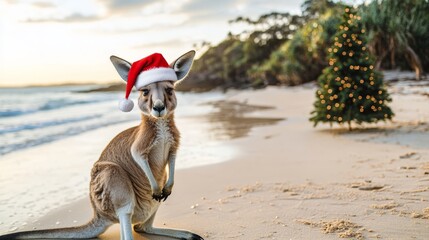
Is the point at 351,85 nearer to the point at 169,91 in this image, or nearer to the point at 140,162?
the point at 169,91

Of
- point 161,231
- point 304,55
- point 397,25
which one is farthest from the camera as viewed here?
point 304,55

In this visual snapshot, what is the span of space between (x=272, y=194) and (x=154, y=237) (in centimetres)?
158

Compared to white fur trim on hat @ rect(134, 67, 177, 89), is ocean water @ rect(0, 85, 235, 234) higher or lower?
lower

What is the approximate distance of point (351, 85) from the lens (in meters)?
9.42

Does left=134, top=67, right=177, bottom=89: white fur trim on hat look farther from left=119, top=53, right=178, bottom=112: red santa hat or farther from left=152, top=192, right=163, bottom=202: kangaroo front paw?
left=152, top=192, right=163, bottom=202: kangaroo front paw

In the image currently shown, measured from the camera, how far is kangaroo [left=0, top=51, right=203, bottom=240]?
313cm

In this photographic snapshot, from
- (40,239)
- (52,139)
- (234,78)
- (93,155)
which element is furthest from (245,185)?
(234,78)

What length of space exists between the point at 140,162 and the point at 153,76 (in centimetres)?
64

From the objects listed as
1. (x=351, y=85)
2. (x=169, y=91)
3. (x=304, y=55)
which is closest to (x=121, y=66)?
(x=169, y=91)

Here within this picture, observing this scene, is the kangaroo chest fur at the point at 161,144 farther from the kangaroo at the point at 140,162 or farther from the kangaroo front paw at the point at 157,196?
the kangaroo front paw at the point at 157,196

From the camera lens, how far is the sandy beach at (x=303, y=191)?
3.57 meters

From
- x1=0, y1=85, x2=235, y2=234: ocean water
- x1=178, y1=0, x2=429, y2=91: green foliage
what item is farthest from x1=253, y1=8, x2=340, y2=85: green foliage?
x1=0, y1=85, x2=235, y2=234: ocean water

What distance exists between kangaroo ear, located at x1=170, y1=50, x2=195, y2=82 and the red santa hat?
0.20 ft

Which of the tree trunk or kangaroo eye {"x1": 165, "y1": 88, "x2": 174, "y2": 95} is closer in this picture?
kangaroo eye {"x1": 165, "y1": 88, "x2": 174, "y2": 95}
